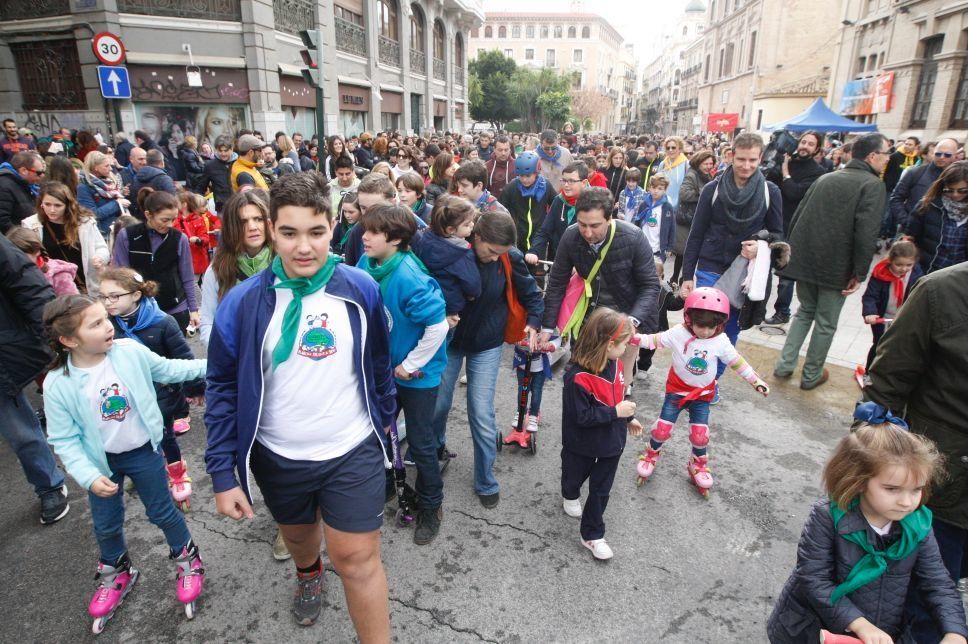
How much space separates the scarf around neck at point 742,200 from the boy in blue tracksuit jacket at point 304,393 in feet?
11.6

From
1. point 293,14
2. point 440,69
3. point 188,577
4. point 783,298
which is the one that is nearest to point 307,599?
point 188,577

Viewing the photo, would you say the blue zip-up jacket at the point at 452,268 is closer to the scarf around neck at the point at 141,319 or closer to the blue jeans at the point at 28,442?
the scarf around neck at the point at 141,319

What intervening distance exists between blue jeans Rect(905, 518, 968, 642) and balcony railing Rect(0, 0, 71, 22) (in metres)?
19.9

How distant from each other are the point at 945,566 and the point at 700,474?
151 centimetres

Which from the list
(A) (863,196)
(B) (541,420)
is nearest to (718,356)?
(B) (541,420)

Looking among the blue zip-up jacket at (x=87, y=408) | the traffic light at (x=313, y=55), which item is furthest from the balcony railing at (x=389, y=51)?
the blue zip-up jacket at (x=87, y=408)

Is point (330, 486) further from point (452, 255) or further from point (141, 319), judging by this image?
point (141, 319)

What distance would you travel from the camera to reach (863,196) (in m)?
4.86

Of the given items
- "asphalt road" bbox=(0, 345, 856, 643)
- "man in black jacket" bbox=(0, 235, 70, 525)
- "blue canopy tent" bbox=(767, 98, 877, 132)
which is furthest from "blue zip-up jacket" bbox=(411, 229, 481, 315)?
"blue canopy tent" bbox=(767, 98, 877, 132)

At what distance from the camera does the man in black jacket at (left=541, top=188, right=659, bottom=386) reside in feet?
12.1

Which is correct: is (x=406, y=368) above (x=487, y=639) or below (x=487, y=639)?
above

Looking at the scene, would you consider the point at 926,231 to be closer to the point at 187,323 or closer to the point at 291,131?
the point at 187,323

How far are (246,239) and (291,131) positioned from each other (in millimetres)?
17352

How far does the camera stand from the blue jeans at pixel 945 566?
201 cm
